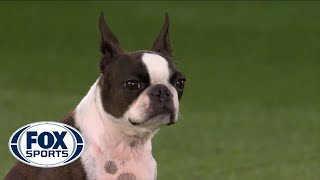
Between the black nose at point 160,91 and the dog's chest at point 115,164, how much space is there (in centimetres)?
61

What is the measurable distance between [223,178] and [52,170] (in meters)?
4.15

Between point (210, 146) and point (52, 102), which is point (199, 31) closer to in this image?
point (52, 102)

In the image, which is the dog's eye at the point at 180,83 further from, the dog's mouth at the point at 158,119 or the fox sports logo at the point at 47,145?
the fox sports logo at the point at 47,145

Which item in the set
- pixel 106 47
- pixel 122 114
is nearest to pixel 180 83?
pixel 122 114

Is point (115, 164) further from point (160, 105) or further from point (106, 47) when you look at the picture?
point (106, 47)

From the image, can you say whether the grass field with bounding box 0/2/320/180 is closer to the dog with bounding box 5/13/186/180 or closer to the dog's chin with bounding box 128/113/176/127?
the dog with bounding box 5/13/186/180

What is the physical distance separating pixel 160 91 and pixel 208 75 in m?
10.7

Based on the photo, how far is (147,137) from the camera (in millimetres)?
8195

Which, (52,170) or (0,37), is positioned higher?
(52,170)

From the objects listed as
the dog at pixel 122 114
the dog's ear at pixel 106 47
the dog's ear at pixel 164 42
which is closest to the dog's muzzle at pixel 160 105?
the dog at pixel 122 114

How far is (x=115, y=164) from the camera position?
8.13 metres

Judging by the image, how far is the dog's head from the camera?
781cm

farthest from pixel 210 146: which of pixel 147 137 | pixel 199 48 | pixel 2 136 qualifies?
pixel 199 48

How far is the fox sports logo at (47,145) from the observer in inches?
324
